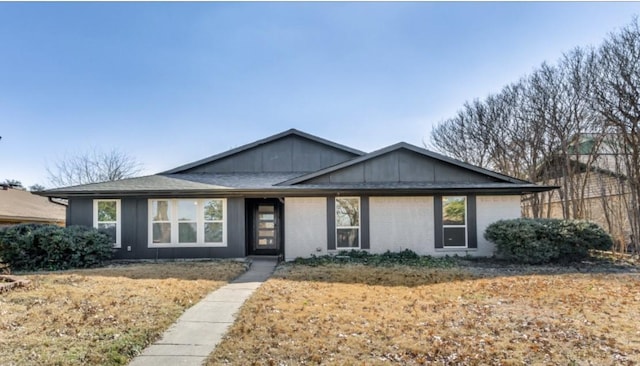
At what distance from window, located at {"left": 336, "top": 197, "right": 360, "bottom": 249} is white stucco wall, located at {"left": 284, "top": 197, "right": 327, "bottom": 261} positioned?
46 cm

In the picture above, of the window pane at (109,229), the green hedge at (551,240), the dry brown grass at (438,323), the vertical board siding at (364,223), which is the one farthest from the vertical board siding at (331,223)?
the window pane at (109,229)

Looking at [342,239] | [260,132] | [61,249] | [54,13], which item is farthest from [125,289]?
[260,132]

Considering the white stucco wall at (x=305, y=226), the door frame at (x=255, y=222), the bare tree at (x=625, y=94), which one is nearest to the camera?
the bare tree at (x=625, y=94)

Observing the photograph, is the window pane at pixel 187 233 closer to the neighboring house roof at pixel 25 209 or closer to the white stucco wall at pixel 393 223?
the white stucco wall at pixel 393 223

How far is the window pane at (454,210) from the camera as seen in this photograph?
1259cm

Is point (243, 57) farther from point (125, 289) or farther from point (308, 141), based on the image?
point (125, 289)

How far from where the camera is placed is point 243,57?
15188 millimetres

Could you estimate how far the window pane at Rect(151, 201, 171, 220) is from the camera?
12.7 m

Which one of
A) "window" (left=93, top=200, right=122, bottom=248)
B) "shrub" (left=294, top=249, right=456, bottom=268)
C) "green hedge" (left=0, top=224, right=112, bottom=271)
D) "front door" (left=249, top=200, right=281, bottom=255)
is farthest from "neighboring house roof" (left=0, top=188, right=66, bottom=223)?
"shrub" (left=294, top=249, right=456, bottom=268)

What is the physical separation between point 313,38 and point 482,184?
774 cm

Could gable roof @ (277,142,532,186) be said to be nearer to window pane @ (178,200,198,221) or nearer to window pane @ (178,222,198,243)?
window pane @ (178,200,198,221)

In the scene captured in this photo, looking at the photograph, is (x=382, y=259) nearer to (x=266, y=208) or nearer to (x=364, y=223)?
(x=364, y=223)

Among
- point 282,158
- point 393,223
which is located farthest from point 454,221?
point 282,158

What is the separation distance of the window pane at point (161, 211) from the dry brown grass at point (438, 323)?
5.68 m
